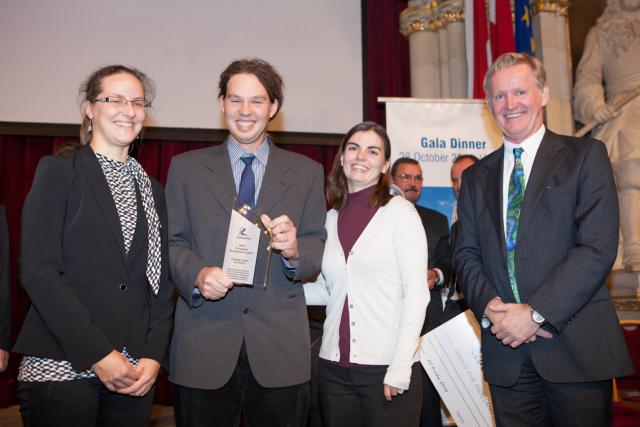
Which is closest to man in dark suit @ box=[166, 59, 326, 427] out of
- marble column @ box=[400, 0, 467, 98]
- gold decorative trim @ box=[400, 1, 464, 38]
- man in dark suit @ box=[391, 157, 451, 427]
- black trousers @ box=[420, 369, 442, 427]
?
man in dark suit @ box=[391, 157, 451, 427]

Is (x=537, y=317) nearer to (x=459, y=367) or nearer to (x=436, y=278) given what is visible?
(x=459, y=367)

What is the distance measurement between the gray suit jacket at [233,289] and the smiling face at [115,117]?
0.76 feet

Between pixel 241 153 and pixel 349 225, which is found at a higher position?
pixel 241 153

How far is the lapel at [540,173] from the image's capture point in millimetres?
2168

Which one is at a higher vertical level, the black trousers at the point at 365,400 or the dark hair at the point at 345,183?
the dark hair at the point at 345,183

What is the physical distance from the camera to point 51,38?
5891 mm

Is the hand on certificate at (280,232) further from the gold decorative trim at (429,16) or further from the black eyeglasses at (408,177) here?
the gold decorative trim at (429,16)

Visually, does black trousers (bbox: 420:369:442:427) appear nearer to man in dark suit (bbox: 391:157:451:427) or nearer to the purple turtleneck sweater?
man in dark suit (bbox: 391:157:451:427)

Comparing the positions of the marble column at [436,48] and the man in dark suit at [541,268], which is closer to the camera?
the man in dark suit at [541,268]

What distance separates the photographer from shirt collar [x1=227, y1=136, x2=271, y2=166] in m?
2.32

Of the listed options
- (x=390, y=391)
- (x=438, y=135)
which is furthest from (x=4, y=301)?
(x=438, y=135)

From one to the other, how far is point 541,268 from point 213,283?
1.24 meters

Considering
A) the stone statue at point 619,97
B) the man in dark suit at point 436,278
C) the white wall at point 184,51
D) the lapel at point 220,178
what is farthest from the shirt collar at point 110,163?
the stone statue at point 619,97

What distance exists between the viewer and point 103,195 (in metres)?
1.94
